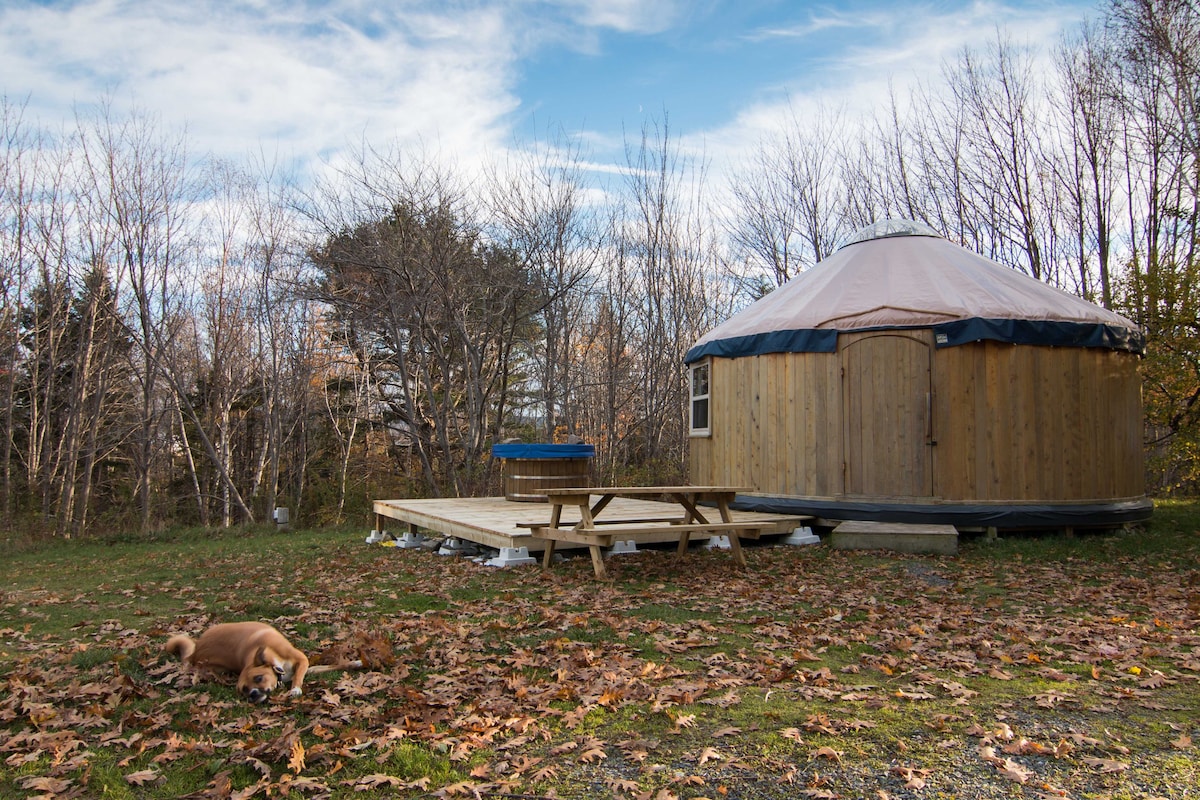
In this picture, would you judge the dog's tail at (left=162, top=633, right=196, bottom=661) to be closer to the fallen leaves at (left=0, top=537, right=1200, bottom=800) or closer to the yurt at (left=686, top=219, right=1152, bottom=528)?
the fallen leaves at (left=0, top=537, right=1200, bottom=800)

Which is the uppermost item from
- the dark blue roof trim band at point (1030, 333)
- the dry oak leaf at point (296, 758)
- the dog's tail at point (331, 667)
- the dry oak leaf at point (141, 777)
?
the dark blue roof trim band at point (1030, 333)

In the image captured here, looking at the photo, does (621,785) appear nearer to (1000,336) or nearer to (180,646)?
(180,646)

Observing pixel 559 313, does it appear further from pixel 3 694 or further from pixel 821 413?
pixel 3 694

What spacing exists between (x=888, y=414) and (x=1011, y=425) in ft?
4.03

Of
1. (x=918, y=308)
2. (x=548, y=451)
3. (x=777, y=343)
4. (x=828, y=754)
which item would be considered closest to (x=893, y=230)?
(x=918, y=308)

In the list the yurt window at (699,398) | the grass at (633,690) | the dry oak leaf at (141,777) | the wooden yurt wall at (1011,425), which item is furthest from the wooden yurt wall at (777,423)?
the dry oak leaf at (141,777)

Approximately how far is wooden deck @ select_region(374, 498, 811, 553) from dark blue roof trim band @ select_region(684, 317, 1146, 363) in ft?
6.19

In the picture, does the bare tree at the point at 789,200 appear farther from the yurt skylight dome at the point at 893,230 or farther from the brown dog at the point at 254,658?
the brown dog at the point at 254,658

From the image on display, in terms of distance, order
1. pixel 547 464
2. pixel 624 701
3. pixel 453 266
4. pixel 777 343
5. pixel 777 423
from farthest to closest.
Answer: pixel 453 266
pixel 547 464
pixel 777 423
pixel 777 343
pixel 624 701

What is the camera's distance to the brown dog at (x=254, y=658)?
3280 millimetres

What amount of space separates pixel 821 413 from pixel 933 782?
20.7 ft

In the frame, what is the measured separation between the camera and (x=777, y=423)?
29.2 feet

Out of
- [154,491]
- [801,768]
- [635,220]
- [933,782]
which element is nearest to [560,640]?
[801,768]

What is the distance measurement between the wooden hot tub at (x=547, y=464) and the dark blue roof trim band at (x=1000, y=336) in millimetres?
2415
